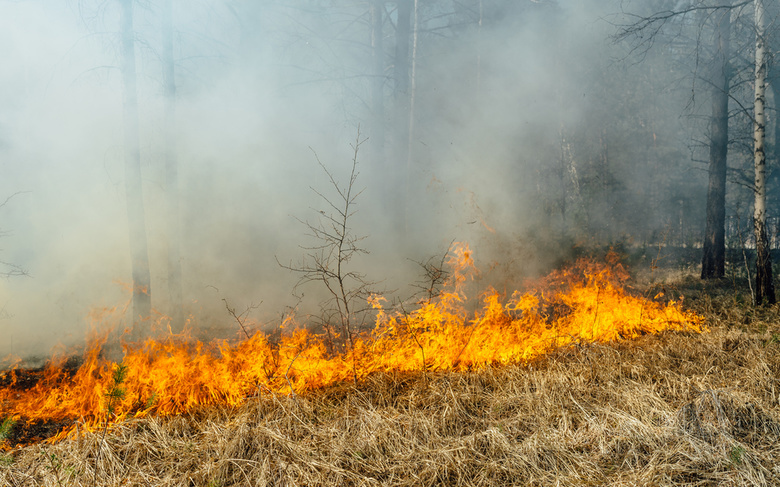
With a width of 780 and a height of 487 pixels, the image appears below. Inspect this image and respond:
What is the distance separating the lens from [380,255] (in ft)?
33.1

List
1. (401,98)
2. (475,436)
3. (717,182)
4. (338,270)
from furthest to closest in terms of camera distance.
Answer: (401,98) < (717,182) < (338,270) < (475,436)

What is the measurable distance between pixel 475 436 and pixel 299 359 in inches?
85.4

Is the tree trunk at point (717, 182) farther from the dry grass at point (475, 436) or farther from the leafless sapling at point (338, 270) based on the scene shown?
the leafless sapling at point (338, 270)

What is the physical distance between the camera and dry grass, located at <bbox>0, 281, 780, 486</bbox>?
2797mm

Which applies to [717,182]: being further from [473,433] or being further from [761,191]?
[473,433]

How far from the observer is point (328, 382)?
14.5ft

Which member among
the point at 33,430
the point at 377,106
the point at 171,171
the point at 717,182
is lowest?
the point at 33,430

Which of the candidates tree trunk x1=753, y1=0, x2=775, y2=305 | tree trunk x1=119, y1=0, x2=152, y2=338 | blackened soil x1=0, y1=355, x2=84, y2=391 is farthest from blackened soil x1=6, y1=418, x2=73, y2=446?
tree trunk x1=753, y1=0, x2=775, y2=305

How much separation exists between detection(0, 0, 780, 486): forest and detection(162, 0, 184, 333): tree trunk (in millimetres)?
42

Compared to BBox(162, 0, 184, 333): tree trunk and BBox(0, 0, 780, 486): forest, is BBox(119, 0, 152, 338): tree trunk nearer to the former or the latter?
BBox(0, 0, 780, 486): forest

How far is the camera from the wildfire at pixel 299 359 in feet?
13.5

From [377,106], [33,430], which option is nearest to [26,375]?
[33,430]

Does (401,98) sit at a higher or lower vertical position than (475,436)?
higher

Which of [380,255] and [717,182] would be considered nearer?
[717,182]
